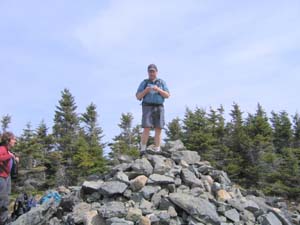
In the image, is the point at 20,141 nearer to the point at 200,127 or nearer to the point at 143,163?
the point at 200,127

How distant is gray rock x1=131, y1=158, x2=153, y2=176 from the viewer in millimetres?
9648

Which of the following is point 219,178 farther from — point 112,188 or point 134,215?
point 134,215

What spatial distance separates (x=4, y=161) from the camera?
814 cm

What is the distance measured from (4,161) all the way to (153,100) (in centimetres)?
403

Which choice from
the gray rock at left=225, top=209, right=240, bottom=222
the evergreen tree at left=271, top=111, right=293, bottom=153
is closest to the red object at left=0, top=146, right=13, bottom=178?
the gray rock at left=225, top=209, right=240, bottom=222

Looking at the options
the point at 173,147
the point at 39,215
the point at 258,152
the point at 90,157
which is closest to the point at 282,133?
the point at 258,152

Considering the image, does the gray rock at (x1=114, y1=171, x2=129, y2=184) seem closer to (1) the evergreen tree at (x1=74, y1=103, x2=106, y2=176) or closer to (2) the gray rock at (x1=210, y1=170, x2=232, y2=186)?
(2) the gray rock at (x1=210, y1=170, x2=232, y2=186)

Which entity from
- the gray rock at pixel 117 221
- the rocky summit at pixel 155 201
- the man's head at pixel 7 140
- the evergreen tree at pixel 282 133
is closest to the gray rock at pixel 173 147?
the rocky summit at pixel 155 201

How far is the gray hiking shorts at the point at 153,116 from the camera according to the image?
10.1 m

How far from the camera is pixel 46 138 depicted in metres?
36.1

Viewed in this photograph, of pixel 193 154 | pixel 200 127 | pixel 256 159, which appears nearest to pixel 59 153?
pixel 200 127

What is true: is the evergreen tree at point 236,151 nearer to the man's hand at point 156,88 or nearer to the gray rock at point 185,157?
the gray rock at point 185,157

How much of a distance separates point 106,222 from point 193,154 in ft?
13.9

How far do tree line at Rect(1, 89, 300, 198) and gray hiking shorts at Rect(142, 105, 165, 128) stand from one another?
18071 millimetres
